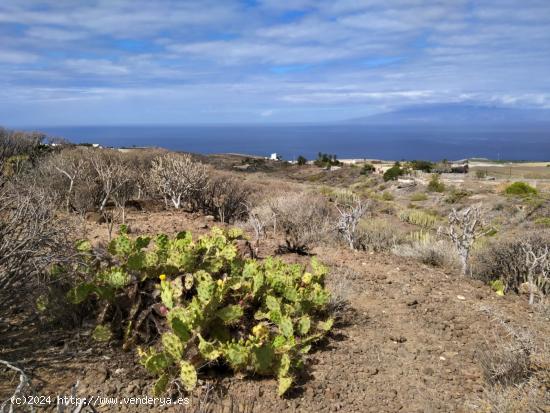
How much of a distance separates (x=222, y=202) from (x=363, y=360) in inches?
377

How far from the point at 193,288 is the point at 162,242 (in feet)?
2.28

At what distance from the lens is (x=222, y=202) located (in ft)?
46.0

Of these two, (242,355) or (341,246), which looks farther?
(341,246)

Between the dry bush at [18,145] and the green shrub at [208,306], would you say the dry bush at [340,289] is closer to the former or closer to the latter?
the green shrub at [208,306]

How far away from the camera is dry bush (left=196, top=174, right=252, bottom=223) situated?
1353 centimetres

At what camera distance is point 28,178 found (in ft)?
39.0

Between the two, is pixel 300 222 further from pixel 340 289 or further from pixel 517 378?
pixel 517 378

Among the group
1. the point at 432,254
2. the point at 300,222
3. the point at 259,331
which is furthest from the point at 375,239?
the point at 259,331

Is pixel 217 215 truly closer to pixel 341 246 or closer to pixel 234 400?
pixel 341 246

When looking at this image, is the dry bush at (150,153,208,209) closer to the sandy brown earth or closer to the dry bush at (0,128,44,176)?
the dry bush at (0,128,44,176)

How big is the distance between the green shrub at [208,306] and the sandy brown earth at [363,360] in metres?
0.17

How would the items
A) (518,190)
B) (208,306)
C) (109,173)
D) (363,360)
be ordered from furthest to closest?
(518,190)
(109,173)
(363,360)
(208,306)

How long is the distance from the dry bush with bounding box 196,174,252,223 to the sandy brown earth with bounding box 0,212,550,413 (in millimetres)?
6866

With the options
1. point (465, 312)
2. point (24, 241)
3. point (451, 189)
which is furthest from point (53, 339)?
point (451, 189)
